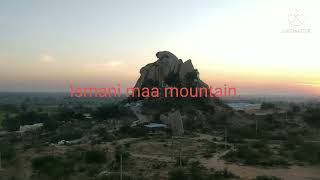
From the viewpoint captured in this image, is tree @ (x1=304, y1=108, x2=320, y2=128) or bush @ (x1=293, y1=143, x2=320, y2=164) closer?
bush @ (x1=293, y1=143, x2=320, y2=164)

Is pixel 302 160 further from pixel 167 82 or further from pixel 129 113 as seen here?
pixel 167 82

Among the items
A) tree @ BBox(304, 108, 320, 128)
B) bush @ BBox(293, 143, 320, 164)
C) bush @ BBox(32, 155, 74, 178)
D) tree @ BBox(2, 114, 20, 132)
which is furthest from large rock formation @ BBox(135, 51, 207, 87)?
bush @ BBox(32, 155, 74, 178)

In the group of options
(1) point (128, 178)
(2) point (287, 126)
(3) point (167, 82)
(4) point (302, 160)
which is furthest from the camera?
(3) point (167, 82)

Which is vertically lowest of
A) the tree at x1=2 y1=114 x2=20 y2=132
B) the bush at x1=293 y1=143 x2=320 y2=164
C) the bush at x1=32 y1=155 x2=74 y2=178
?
the tree at x1=2 y1=114 x2=20 y2=132

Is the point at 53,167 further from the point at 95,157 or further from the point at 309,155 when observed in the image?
the point at 309,155

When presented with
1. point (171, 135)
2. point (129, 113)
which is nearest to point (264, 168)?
point (171, 135)

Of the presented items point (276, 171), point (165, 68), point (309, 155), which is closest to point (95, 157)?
point (276, 171)

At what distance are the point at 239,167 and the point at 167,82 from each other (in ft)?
96.5

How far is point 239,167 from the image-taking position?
60.4ft

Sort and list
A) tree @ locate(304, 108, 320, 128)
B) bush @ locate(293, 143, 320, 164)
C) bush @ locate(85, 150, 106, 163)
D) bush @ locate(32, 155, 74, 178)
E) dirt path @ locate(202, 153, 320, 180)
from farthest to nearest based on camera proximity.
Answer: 1. tree @ locate(304, 108, 320, 128)
2. bush @ locate(293, 143, 320, 164)
3. bush @ locate(85, 150, 106, 163)
4. dirt path @ locate(202, 153, 320, 180)
5. bush @ locate(32, 155, 74, 178)

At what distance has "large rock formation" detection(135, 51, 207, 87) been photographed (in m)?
48.5

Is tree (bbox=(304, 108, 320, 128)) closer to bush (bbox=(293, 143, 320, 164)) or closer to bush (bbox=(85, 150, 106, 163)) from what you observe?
bush (bbox=(293, 143, 320, 164))

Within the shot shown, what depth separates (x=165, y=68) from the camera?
48594 millimetres

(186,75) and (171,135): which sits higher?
(186,75)
